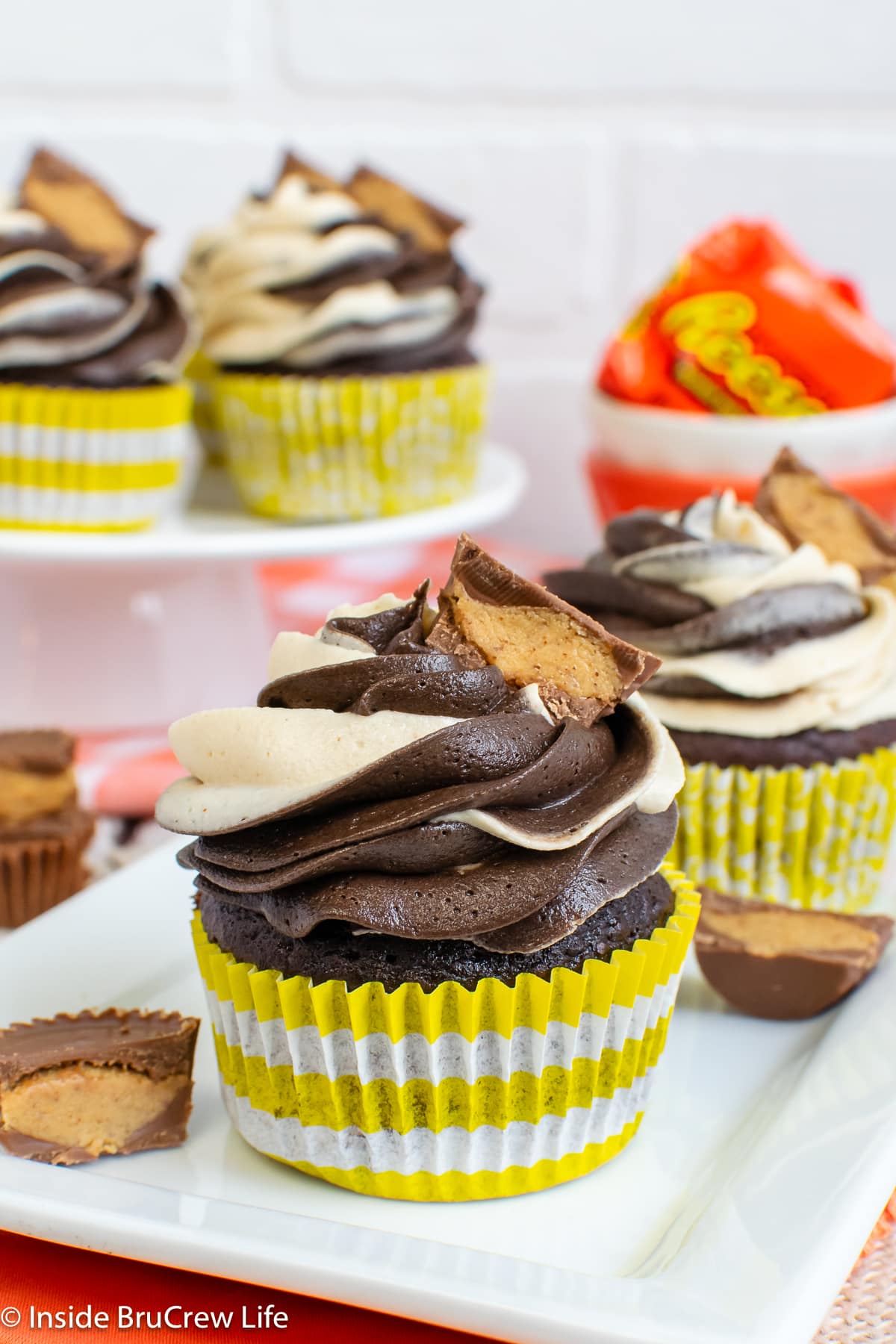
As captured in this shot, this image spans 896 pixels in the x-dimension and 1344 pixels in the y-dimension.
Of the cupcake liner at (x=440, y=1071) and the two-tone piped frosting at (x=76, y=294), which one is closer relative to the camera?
the cupcake liner at (x=440, y=1071)

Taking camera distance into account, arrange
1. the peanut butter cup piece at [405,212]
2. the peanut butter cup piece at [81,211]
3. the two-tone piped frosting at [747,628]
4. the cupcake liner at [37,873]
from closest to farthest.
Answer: the two-tone piped frosting at [747,628], the cupcake liner at [37,873], the peanut butter cup piece at [81,211], the peanut butter cup piece at [405,212]

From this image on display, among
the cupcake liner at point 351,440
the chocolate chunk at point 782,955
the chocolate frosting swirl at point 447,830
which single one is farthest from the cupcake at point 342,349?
the chocolate frosting swirl at point 447,830

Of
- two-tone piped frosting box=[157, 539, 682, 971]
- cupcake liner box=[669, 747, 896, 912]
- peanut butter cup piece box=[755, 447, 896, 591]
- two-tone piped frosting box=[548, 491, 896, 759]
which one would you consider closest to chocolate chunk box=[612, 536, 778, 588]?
two-tone piped frosting box=[548, 491, 896, 759]

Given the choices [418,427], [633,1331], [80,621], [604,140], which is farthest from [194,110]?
[633,1331]

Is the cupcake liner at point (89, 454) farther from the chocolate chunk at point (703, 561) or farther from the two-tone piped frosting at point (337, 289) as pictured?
the chocolate chunk at point (703, 561)

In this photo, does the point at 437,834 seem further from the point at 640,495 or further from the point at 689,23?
the point at 689,23

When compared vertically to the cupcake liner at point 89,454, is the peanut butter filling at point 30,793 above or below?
below

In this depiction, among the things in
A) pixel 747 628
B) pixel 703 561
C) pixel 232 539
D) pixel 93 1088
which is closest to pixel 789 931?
pixel 747 628
